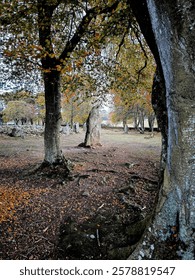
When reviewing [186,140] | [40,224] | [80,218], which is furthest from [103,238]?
[186,140]

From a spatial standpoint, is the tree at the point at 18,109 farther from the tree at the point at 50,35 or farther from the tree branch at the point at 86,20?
the tree branch at the point at 86,20

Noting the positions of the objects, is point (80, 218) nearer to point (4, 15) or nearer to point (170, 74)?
point (170, 74)

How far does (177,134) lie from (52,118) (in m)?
5.60

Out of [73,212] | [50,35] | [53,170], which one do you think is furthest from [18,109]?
[73,212]

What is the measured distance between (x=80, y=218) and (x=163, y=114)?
2799 millimetres

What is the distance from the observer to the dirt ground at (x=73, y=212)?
10.2 feet

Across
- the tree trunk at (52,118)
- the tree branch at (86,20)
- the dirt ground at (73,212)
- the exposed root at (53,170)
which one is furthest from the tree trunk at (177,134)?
the tree trunk at (52,118)

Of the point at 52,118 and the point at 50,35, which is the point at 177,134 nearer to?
the point at 50,35

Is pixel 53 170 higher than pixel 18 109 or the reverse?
the reverse

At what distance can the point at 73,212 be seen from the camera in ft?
14.2

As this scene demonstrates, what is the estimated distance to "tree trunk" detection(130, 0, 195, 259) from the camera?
2.02 m

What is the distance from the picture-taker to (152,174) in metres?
7.16

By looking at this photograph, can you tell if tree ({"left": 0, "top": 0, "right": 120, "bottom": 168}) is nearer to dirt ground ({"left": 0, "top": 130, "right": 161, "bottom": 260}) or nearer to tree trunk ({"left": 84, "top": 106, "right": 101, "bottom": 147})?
dirt ground ({"left": 0, "top": 130, "right": 161, "bottom": 260})

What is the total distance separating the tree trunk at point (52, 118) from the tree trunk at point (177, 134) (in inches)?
204
